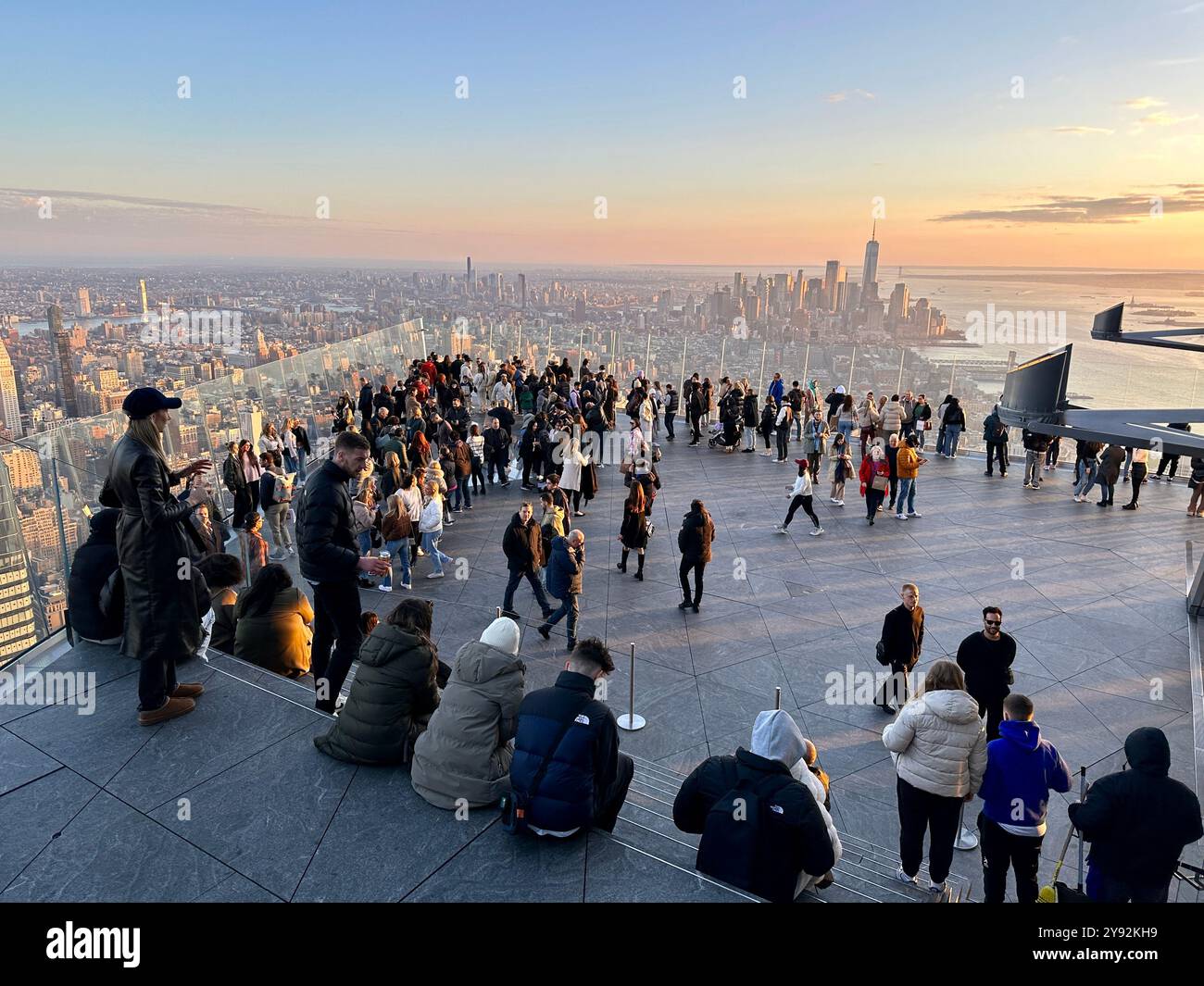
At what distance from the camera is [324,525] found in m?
4.86

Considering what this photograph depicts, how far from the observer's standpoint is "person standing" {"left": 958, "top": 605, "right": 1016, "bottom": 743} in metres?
6.59

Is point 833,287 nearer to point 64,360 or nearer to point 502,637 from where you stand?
point 64,360

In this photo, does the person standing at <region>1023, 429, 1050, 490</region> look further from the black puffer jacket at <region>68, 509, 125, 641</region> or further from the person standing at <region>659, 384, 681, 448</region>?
the black puffer jacket at <region>68, 509, 125, 641</region>

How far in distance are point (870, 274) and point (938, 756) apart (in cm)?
3719

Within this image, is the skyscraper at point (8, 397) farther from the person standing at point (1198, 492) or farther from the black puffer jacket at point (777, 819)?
the person standing at point (1198, 492)

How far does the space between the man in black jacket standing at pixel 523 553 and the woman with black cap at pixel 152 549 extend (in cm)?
487

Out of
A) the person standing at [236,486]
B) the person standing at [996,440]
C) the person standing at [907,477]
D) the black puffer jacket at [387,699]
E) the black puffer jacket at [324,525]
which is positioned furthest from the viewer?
the person standing at [996,440]

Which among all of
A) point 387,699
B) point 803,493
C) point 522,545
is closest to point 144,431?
point 387,699

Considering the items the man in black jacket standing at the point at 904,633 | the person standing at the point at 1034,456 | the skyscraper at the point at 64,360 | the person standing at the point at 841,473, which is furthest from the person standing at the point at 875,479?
the skyscraper at the point at 64,360

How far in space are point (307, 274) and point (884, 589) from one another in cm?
8280

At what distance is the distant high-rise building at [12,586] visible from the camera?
5.70m
